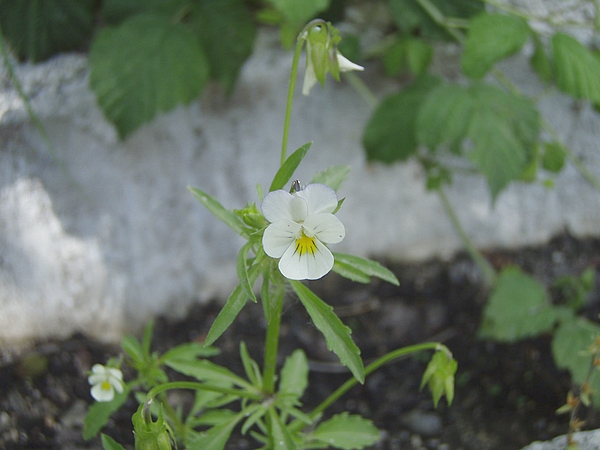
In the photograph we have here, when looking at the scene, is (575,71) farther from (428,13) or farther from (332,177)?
(332,177)

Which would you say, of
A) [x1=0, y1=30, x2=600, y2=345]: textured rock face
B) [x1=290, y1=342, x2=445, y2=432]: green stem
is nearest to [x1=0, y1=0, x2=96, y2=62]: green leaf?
[x1=0, y1=30, x2=600, y2=345]: textured rock face

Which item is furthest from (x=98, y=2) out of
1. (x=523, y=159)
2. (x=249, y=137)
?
(x=523, y=159)

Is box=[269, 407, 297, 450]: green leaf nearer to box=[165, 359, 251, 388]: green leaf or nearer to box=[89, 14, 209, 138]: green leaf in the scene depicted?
box=[165, 359, 251, 388]: green leaf

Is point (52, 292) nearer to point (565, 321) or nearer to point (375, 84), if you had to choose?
point (375, 84)

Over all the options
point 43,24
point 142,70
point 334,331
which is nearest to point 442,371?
point 334,331

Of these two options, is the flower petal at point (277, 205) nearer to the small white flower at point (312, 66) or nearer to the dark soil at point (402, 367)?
the small white flower at point (312, 66)
